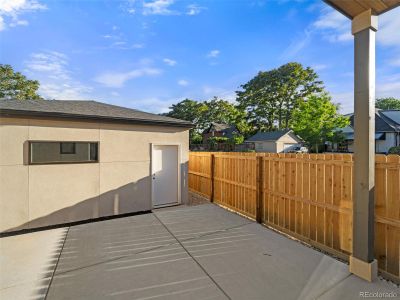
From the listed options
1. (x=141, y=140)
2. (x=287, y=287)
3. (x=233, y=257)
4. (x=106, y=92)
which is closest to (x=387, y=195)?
(x=287, y=287)

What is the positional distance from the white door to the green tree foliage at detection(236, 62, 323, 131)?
3767 centimetres

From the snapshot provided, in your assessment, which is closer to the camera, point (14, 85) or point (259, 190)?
point (259, 190)

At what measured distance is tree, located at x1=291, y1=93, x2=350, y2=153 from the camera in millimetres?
27859

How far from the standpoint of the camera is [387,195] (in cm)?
316

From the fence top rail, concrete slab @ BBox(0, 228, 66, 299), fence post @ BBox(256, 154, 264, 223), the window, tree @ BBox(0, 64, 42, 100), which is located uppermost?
tree @ BBox(0, 64, 42, 100)

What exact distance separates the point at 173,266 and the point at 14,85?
1359 inches

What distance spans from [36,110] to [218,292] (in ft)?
19.4

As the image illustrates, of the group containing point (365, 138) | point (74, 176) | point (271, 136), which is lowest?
point (74, 176)

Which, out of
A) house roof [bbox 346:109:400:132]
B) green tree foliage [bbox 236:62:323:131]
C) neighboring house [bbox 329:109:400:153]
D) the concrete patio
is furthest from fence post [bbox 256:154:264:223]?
green tree foliage [bbox 236:62:323:131]

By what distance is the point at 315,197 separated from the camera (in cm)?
435

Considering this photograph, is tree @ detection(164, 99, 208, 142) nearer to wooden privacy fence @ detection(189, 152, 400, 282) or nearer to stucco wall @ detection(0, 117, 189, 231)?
stucco wall @ detection(0, 117, 189, 231)

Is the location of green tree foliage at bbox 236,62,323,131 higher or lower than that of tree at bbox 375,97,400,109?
lower

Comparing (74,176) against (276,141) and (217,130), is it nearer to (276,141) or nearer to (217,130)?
(276,141)

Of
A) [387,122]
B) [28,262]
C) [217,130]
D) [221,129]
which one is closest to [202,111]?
[217,130]
